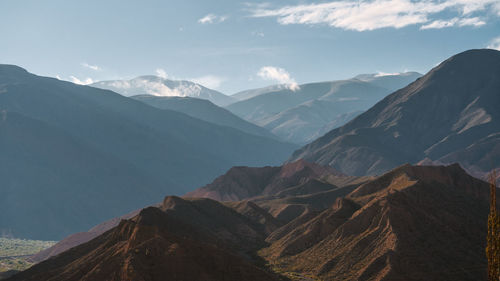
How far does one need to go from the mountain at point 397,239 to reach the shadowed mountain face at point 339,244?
0.20 metres

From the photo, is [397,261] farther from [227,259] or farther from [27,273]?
[27,273]

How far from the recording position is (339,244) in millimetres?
98750

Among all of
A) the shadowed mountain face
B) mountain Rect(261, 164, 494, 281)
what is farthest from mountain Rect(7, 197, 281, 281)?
mountain Rect(261, 164, 494, 281)

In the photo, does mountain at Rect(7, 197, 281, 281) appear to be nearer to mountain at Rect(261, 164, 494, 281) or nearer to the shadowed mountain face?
the shadowed mountain face

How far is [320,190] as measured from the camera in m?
194

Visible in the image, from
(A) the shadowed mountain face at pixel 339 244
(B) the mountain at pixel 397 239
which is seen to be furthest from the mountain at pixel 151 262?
(B) the mountain at pixel 397 239

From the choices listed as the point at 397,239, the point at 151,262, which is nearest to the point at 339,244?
the point at 397,239

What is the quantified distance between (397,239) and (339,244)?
13319 millimetres

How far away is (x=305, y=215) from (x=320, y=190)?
204 feet

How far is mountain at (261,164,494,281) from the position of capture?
83438 millimetres

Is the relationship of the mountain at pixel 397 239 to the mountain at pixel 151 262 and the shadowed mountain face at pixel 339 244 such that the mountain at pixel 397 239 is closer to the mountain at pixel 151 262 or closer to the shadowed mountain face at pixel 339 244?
the shadowed mountain face at pixel 339 244

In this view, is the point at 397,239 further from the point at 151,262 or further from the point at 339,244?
the point at 151,262

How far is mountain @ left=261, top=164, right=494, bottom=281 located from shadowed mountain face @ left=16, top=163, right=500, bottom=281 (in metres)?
0.20

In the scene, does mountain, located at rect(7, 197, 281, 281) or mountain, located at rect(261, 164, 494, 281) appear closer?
mountain, located at rect(7, 197, 281, 281)
